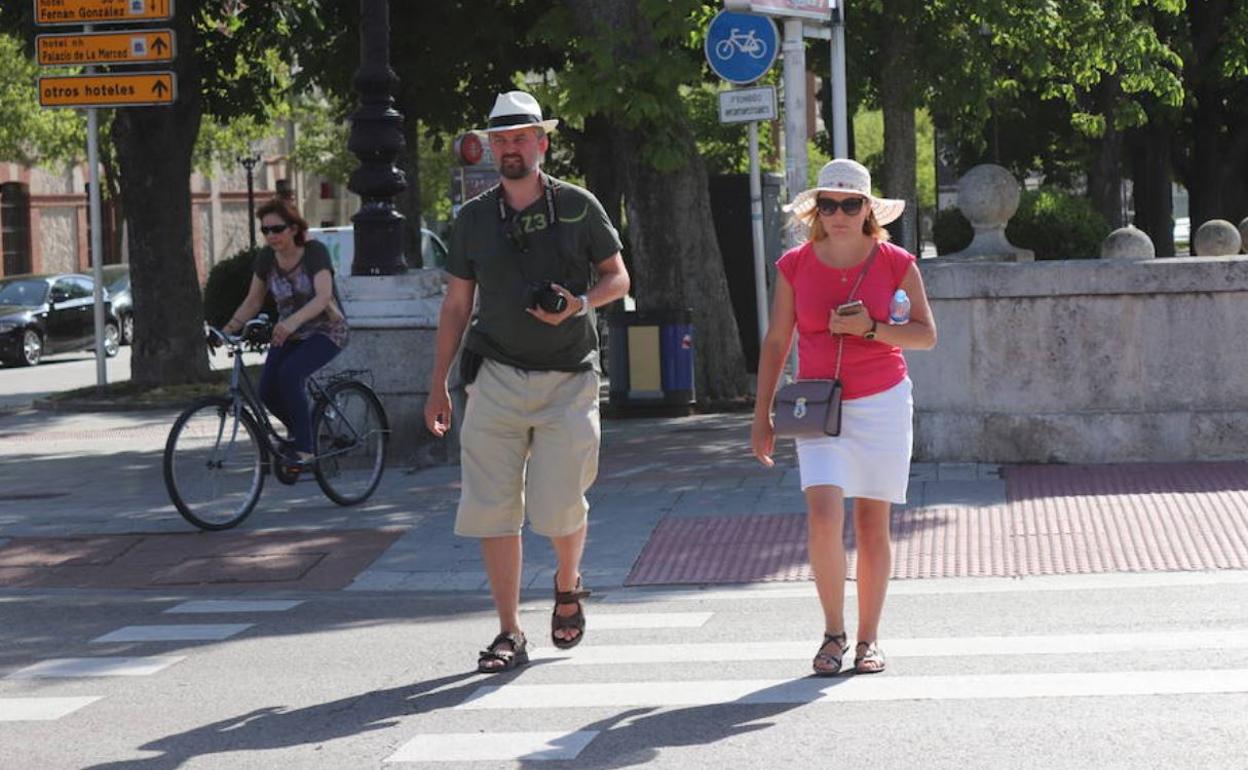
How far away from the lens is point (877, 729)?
20.0ft

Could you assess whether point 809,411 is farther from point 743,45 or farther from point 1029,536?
point 743,45

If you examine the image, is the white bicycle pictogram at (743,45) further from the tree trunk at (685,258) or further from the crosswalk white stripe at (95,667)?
the crosswalk white stripe at (95,667)

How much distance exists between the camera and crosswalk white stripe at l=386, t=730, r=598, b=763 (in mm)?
6016

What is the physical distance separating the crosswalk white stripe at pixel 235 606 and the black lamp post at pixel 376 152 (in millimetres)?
4551

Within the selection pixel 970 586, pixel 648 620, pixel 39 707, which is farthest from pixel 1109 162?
pixel 39 707

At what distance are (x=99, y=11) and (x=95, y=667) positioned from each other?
1409cm

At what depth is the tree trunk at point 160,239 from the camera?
2198cm

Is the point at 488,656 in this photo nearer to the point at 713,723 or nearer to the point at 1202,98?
the point at 713,723

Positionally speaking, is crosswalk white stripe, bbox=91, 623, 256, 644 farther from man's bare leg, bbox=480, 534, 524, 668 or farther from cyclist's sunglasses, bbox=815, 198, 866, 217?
cyclist's sunglasses, bbox=815, 198, 866, 217

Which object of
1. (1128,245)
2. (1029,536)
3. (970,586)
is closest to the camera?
(970,586)

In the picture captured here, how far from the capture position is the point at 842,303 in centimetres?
686

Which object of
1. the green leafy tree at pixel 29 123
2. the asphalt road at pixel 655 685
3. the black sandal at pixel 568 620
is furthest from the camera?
the green leafy tree at pixel 29 123

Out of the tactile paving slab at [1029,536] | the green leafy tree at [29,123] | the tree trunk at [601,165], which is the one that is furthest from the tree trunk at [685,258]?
the green leafy tree at [29,123]

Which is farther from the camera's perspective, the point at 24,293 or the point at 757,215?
the point at 24,293
